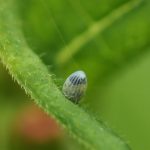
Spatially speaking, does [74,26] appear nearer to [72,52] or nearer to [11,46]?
[72,52]

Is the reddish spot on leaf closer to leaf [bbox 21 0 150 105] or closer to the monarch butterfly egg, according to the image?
leaf [bbox 21 0 150 105]

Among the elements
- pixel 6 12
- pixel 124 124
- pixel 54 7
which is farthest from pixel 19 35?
pixel 124 124

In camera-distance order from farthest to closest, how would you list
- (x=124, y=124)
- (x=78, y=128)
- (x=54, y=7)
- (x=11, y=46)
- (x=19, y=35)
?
(x=124, y=124), (x=54, y=7), (x=19, y=35), (x=11, y=46), (x=78, y=128)

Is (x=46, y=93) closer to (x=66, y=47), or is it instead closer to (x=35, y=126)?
(x=66, y=47)

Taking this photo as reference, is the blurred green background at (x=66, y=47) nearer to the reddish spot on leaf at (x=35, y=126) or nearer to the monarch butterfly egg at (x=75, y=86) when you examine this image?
the reddish spot on leaf at (x=35, y=126)

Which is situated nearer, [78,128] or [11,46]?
[78,128]

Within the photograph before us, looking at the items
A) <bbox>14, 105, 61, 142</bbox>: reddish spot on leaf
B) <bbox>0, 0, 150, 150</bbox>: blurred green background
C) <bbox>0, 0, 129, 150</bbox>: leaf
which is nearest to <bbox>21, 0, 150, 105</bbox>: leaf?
<bbox>0, 0, 150, 150</bbox>: blurred green background
